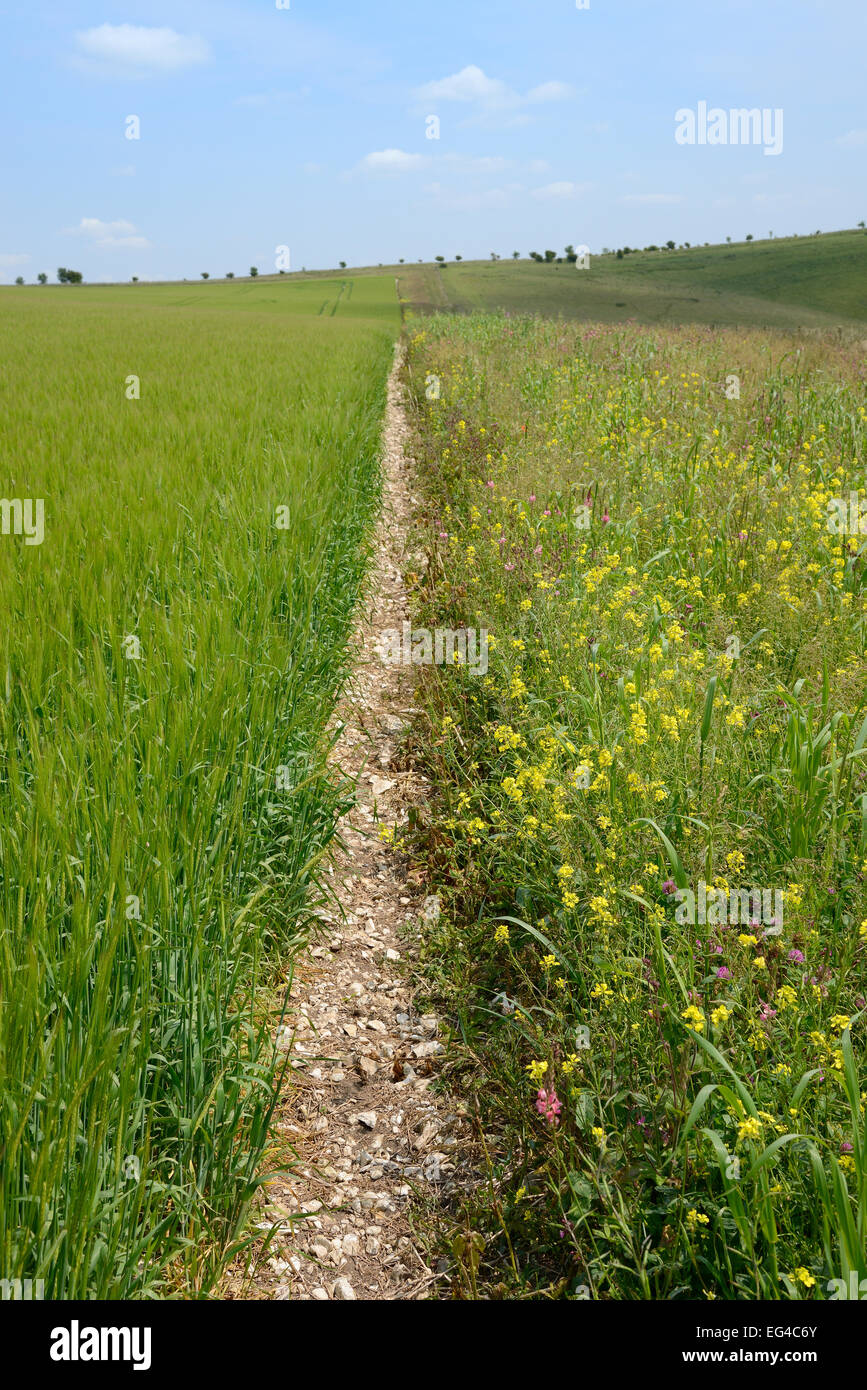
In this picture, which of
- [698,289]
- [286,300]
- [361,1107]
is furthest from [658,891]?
[286,300]

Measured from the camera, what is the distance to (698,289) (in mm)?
54281

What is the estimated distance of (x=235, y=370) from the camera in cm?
1335

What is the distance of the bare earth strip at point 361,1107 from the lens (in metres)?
2.32

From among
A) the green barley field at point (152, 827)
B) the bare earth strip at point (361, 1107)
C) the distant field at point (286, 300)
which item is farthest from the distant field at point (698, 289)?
the bare earth strip at point (361, 1107)

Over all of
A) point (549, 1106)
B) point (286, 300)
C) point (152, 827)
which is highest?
point (286, 300)

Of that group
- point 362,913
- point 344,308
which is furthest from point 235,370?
point 344,308

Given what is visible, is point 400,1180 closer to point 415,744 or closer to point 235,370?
point 415,744

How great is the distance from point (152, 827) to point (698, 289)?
2445 inches

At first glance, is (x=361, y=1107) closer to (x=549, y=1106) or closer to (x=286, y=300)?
(x=549, y=1106)

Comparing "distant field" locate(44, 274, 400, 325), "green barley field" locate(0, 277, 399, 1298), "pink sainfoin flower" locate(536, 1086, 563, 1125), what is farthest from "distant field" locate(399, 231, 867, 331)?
"pink sainfoin flower" locate(536, 1086, 563, 1125)

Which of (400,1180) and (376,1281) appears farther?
(400,1180)

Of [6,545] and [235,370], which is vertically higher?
[235,370]

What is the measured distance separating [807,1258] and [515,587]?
428 centimetres
